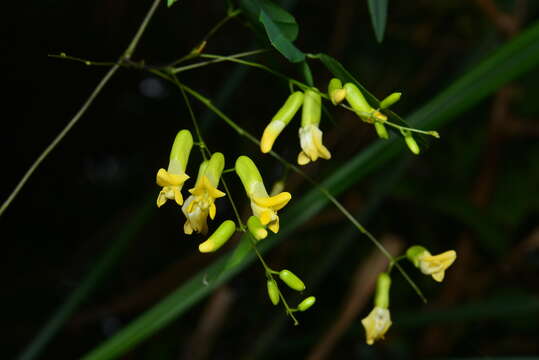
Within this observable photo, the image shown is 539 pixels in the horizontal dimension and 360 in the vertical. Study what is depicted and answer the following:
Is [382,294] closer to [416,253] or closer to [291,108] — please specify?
[416,253]

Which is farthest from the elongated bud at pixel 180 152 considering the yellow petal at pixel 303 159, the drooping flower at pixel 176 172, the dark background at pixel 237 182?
the dark background at pixel 237 182

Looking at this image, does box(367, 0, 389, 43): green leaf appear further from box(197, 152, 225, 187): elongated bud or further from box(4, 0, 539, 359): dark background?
box(4, 0, 539, 359): dark background

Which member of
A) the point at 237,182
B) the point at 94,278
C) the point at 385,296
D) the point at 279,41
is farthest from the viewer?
the point at 237,182

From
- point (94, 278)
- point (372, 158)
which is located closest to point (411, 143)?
point (372, 158)

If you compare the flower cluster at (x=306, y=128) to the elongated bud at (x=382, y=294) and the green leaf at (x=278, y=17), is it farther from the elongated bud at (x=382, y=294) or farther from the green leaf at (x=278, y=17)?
the elongated bud at (x=382, y=294)

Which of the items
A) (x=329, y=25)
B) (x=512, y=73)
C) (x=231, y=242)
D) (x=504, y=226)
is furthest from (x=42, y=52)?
(x=504, y=226)

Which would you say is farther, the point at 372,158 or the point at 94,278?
the point at 94,278

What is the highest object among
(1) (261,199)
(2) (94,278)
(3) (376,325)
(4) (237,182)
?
(4) (237,182)
